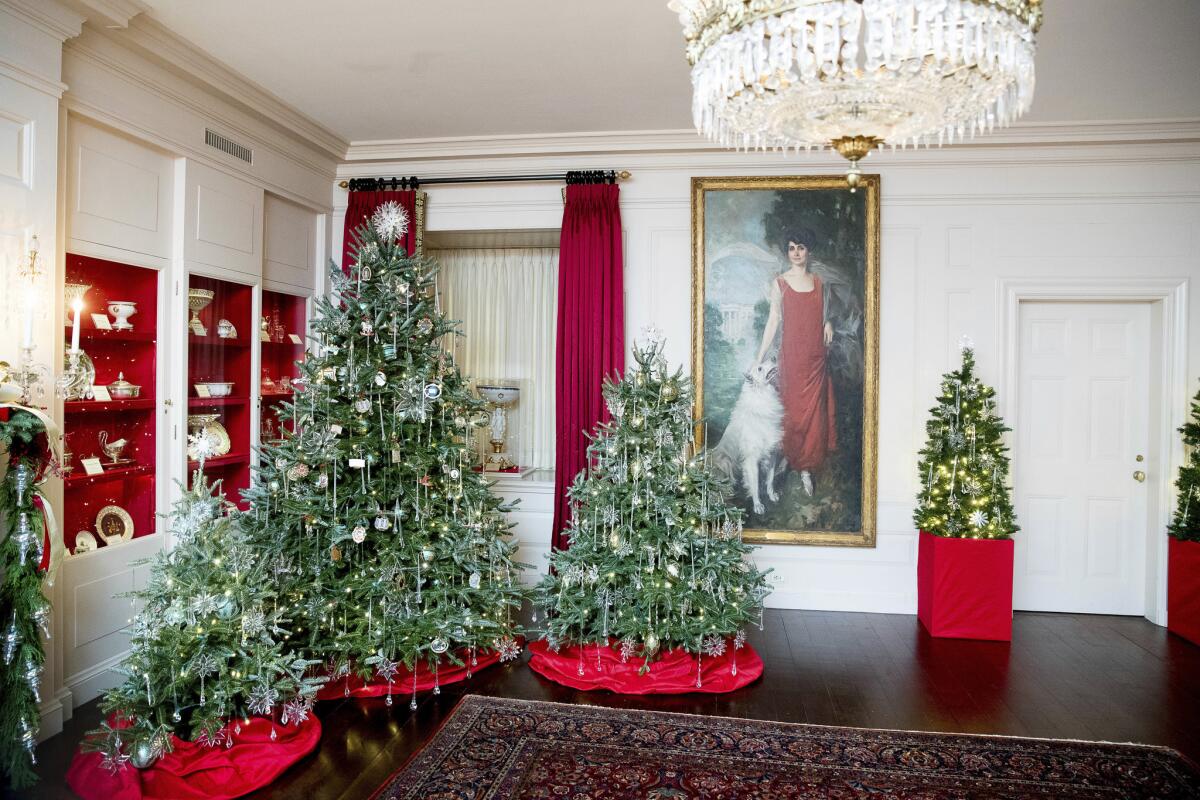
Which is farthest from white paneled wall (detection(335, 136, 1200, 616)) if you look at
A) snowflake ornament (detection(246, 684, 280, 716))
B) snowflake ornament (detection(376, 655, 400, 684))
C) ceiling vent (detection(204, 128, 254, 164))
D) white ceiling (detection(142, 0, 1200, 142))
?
snowflake ornament (detection(246, 684, 280, 716))

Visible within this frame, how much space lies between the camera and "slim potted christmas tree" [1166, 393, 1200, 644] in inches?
182

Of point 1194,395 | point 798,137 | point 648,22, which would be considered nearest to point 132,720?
point 798,137

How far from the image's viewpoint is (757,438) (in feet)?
17.1

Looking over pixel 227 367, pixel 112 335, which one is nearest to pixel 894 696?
pixel 227 367

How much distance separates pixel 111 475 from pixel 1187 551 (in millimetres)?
6345

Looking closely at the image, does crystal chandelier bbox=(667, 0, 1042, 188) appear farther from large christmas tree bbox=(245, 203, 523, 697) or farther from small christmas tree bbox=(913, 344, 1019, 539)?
small christmas tree bbox=(913, 344, 1019, 539)

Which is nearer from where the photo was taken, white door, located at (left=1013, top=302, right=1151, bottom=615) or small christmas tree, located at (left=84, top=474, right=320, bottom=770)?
small christmas tree, located at (left=84, top=474, right=320, bottom=770)

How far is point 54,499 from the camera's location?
330 centimetres

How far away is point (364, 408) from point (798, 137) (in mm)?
2508

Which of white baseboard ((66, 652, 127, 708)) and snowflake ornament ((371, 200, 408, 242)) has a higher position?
snowflake ornament ((371, 200, 408, 242))

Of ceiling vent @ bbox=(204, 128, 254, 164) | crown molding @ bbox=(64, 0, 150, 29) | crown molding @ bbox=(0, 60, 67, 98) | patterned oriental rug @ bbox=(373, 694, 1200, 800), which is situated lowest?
patterned oriental rug @ bbox=(373, 694, 1200, 800)

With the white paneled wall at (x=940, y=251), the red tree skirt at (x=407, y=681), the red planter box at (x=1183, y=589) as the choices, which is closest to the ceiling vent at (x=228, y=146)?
the white paneled wall at (x=940, y=251)

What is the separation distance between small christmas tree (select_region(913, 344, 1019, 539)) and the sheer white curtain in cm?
Answer: 295

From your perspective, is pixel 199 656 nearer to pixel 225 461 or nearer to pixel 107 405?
pixel 107 405
